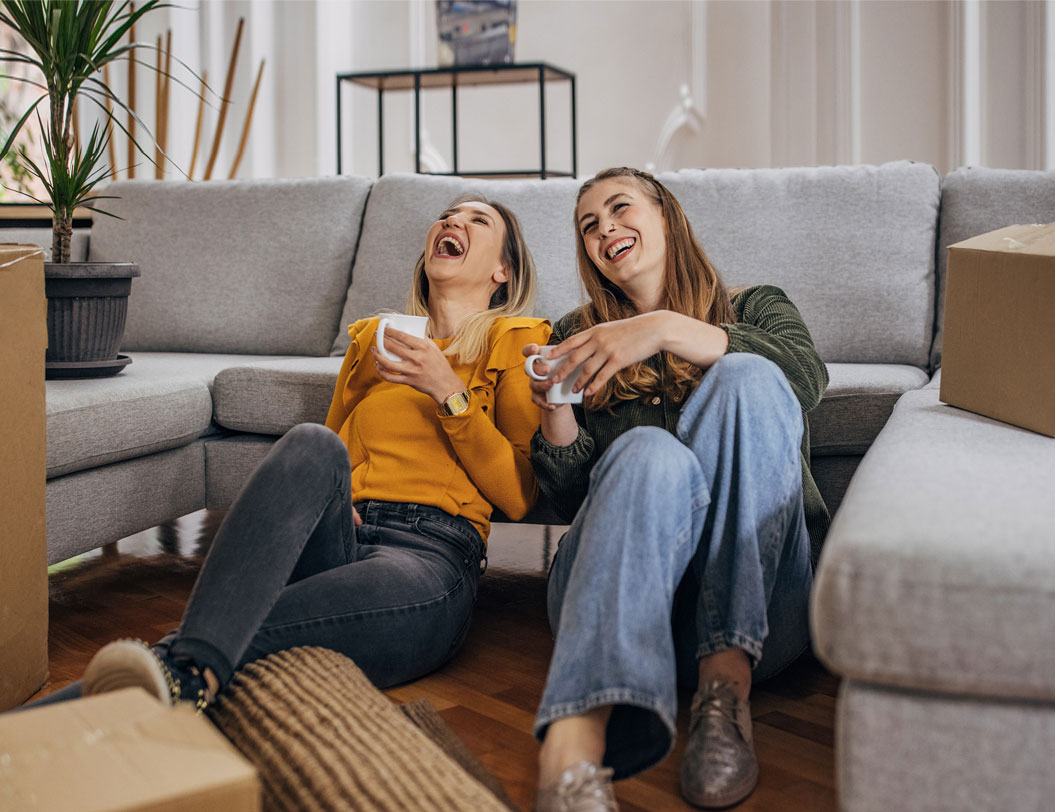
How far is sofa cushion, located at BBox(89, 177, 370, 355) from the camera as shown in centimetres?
247

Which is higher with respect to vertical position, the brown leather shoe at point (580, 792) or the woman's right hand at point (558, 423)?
the woman's right hand at point (558, 423)

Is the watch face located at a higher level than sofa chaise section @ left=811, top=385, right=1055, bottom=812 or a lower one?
higher

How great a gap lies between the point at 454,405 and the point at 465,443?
2.4 inches

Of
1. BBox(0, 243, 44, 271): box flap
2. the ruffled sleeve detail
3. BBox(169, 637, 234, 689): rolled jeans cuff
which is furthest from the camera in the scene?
the ruffled sleeve detail

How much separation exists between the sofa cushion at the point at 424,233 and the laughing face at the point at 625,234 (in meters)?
0.69

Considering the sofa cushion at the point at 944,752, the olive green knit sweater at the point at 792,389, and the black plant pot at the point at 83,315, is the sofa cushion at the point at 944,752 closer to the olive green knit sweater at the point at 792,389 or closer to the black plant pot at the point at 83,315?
the olive green knit sweater at the point at 792,389

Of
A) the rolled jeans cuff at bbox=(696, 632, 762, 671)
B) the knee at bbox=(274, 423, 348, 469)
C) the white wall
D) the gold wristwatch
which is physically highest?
the white wall

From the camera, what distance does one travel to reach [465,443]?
1.43 metres

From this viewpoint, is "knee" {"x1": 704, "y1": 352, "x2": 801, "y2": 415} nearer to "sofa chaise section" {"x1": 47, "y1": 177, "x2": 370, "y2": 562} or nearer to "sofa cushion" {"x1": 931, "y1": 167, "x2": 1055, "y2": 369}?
"sofa cushion" {"x1": 931, "y1": 167, "x2": 1055, "y2": 369}

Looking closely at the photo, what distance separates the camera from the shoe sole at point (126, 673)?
99 centimetres

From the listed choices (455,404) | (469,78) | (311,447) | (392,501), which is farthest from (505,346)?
(469,78)

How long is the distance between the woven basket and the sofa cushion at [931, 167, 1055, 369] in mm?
1413

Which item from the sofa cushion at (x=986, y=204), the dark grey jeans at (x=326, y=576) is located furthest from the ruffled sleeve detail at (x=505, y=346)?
the sofa cushion at (x=986, y=204)

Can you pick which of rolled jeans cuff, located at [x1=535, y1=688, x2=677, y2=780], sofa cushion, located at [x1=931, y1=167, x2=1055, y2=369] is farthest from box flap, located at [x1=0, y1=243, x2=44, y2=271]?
sofa cushion, located at [x1=931, y1=167, x2=1055, y2=369]
